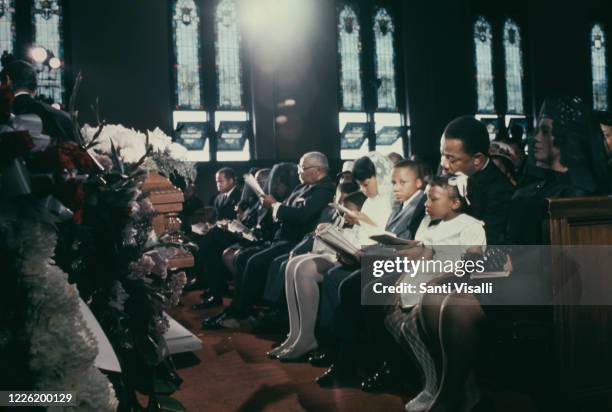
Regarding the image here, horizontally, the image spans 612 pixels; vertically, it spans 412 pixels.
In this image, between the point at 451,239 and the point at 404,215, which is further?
the point at 404,215

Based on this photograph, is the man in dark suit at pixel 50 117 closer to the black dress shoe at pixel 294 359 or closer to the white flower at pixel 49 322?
the white flower at pixel 49 322

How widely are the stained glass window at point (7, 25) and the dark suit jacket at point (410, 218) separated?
7663 mm

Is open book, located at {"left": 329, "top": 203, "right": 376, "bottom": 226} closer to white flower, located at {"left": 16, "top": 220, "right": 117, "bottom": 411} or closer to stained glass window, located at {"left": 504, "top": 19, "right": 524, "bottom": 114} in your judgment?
white flower, located at {"left": 16, "top": 220, "right": 117, "bottom": 411}

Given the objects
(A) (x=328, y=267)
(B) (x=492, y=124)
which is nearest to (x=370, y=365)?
(A) (x=328, y=267)

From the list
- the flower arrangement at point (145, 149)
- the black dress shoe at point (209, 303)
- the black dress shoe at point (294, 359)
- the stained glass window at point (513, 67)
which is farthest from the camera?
the stained glass window at point (513, 67)

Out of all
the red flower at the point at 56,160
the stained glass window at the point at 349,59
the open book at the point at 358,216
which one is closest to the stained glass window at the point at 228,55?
the stained glass window at the point at 349,59

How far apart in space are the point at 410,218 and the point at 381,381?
91 centimetres

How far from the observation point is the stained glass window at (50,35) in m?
9.09

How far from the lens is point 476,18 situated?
11812 mm

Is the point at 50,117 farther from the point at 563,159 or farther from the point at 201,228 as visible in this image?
the point at 201,228

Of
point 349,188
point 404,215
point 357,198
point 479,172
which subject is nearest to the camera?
point 479,172

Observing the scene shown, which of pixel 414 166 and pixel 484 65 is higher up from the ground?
pixel 484 65

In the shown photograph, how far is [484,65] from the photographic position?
1187cm

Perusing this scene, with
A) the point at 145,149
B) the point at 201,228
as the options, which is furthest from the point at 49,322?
the point at 201,228
